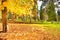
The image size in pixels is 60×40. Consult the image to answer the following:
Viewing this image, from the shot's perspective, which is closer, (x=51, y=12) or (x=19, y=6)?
(x=51, y=12)

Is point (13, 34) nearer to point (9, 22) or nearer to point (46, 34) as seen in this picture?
point (9, 22)

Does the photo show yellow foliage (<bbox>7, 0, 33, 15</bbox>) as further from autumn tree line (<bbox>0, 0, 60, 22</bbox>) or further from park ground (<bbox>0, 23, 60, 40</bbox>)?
park ground (<bbox>0, 23, 60, 40</bbox>)

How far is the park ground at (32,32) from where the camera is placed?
212cm

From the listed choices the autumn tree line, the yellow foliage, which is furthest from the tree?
the yellow foliage

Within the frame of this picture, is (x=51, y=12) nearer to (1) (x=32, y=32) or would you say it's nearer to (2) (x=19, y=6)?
(1) (x=32, y=32)

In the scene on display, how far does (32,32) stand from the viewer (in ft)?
7.54

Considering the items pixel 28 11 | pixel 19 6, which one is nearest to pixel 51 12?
pixel 28 11

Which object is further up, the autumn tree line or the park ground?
the autumn tree line

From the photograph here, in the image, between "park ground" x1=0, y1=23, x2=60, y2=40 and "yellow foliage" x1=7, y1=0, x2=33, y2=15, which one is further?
"yellow foliage" x1=7, y1=0, x2=33, y2=15

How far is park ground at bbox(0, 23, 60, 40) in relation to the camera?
83.4 inches

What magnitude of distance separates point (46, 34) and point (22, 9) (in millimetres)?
636

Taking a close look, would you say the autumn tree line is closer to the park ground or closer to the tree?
the tree

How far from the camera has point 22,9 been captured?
2.49m

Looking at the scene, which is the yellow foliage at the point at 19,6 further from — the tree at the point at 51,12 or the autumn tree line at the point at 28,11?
the tree at the point at 51,12
